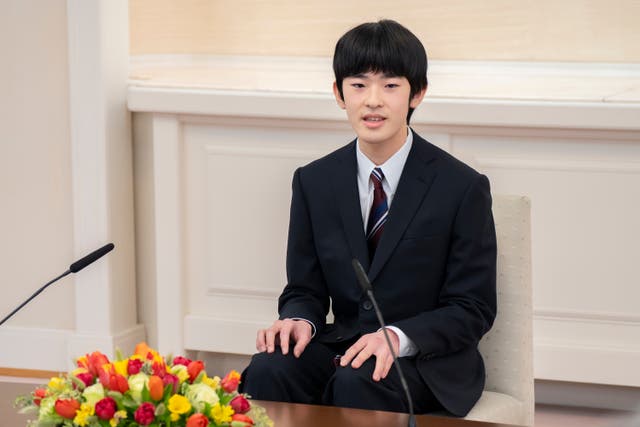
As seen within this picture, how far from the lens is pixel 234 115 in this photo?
10.6 ft

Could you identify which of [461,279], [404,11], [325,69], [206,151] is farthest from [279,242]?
[461,279]

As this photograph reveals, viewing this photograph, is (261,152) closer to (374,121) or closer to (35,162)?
(35,162)

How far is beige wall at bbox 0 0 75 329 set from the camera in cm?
330

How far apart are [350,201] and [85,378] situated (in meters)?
0.97

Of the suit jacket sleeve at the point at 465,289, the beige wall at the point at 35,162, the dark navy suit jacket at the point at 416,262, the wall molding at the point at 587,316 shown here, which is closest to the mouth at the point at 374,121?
the dark navy suit jacket at the point at 416,262

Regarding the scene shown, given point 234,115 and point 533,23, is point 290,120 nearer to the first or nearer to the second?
point 234,115

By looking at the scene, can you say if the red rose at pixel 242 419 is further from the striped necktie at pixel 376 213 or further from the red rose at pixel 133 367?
the striped necktie at pixel 376 213

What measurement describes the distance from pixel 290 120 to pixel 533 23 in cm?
95

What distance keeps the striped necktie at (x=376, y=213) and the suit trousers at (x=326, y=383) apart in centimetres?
23

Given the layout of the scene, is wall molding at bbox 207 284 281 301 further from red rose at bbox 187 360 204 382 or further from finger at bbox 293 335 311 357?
red rose at bbox 187 360 204 382

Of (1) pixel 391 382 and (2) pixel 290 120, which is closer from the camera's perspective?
(1) pixel 391 382

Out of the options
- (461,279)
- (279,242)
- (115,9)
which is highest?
(115,9)

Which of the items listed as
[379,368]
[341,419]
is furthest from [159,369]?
[379,368]

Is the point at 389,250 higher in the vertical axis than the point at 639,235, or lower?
higher
